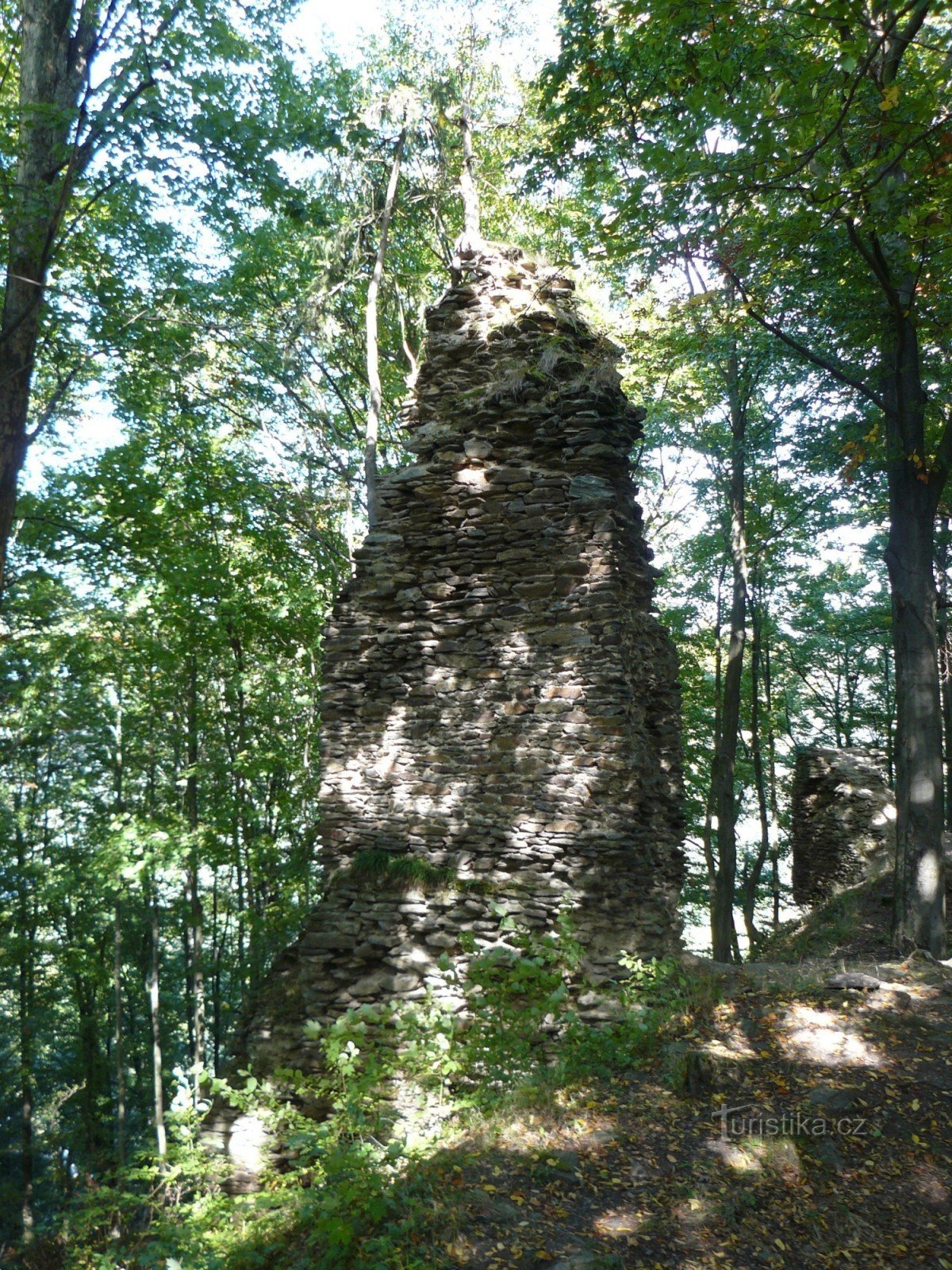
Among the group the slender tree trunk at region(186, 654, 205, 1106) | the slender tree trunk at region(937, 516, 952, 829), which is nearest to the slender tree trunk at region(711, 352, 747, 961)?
the slender tree trunk at region(937, 516, 952, 829)

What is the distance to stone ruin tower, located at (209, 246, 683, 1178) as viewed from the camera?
6781mm

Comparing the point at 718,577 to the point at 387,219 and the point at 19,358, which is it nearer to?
the point at 387,219

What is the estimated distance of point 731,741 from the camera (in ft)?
43.6

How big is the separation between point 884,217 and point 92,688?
13973 mm

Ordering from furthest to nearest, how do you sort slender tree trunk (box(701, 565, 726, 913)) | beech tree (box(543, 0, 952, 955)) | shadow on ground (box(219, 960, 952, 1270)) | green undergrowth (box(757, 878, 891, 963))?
1. slender tree trunk (box(701, 565, 726, 913))
2. green undergrowth (box(757, 878, 891, 963))
3. beech tree (box(543, 0, 952, 955))
4. shadow on ground (box(219, 960, 952, 1270))

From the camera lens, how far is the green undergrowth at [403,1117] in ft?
12.1

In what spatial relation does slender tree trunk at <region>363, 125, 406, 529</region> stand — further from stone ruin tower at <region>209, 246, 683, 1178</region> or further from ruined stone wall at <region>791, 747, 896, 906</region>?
ruined stone wall at <region>791, 747, 896, 906</region>

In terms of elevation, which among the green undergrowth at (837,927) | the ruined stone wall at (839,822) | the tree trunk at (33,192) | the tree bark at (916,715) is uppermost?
the tree trunk at (33,192)

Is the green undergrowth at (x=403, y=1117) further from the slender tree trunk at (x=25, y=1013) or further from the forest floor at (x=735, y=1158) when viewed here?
the slender tree trunk at (x=25, y=1013)

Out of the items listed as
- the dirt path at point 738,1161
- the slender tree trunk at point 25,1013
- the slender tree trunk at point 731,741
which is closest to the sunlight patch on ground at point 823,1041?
the dirt path at point 738,1161

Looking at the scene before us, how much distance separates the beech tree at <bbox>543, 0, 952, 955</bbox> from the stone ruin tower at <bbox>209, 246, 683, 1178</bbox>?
173 centimetres

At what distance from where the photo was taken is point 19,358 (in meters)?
5.17

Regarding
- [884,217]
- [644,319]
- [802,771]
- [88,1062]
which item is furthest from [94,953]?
[884,217]

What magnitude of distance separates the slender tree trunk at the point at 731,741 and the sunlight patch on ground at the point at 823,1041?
7.52 meters
